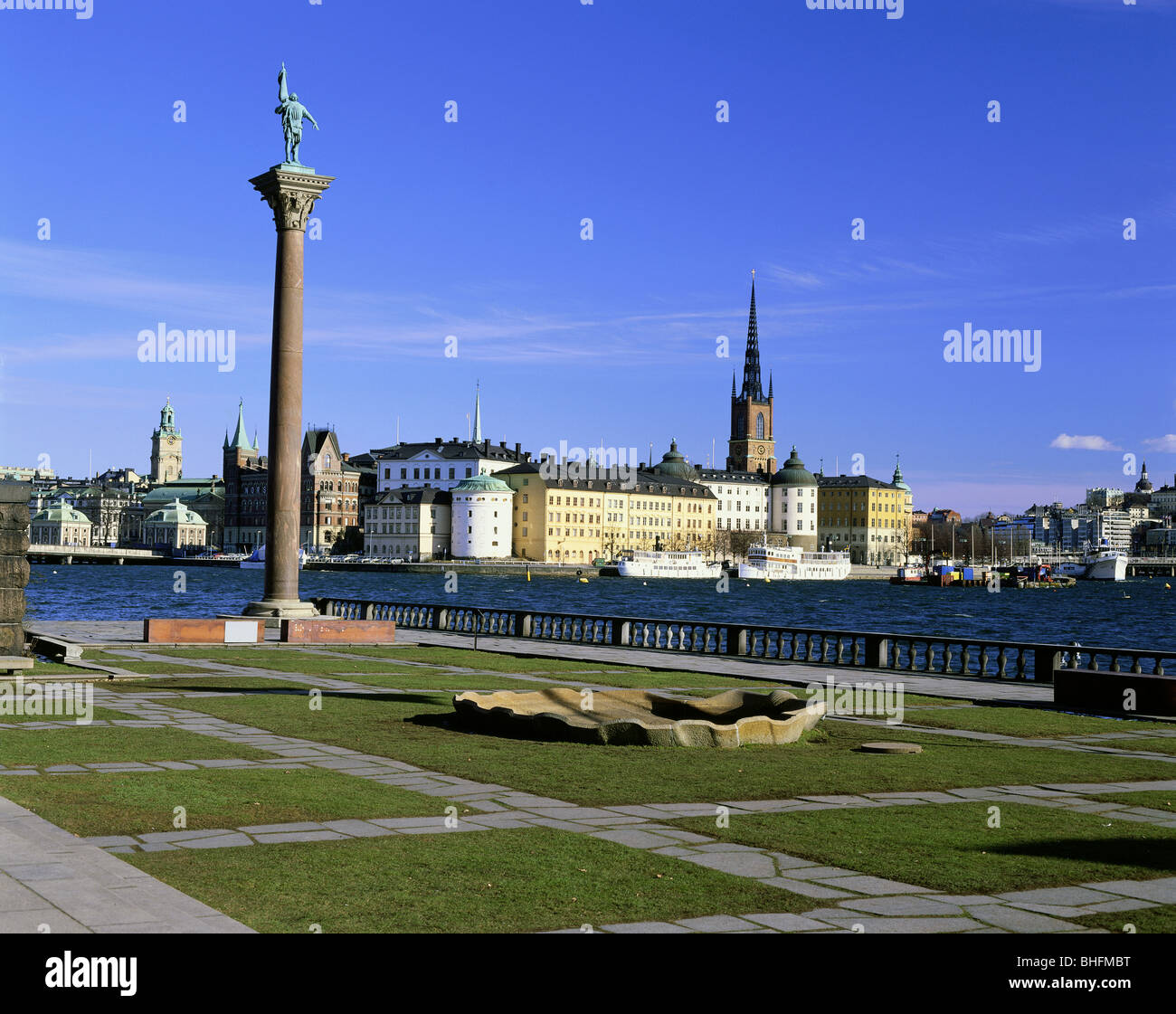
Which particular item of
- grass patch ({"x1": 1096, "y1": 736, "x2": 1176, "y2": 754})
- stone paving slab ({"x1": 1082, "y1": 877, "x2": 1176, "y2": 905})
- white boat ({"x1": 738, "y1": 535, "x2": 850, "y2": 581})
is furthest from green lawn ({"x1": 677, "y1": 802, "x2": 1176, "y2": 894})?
white boat ({"x1": 738, "y1": 535, "x2": 850, "y2": 581})

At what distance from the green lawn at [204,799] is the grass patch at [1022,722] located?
9.55m

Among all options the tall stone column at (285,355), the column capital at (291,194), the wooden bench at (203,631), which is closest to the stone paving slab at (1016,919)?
the wooden bench at (203,631)

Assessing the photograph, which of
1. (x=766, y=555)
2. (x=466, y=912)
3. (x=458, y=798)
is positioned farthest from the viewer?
(x=766, y=555)

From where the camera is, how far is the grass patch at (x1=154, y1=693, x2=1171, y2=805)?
12.6m

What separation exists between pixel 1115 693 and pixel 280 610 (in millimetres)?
23524

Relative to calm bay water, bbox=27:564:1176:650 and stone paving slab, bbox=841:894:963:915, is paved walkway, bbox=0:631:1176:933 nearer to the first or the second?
stone paving slab, bbox=841:894:963:915

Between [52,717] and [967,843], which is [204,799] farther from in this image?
[52,717]

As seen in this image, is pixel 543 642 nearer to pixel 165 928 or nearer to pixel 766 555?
pixel 165 928

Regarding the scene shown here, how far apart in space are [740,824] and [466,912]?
3544mm

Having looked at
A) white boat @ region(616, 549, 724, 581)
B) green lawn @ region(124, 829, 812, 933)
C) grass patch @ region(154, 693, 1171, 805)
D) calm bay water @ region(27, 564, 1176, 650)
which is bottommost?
calm bay water @ region(27, 564, 1176, 650)

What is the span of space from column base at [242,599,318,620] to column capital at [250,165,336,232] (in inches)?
404
